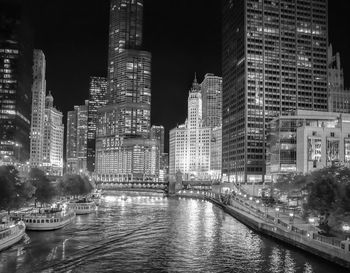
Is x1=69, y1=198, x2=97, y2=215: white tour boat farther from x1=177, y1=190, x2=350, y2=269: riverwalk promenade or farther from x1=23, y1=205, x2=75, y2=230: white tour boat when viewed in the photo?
x1=177, y1=190, x2=350, y2=269: riverwalk promenade

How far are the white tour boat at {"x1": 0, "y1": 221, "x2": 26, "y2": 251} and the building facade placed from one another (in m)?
116

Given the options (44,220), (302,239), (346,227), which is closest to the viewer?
(346,227)

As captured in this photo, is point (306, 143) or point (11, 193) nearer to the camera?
point (11, 193)

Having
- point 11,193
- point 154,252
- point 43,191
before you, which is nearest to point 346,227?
point 154,252

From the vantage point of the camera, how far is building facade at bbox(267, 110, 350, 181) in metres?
173

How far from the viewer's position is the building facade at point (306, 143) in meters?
173

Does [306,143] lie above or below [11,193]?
above

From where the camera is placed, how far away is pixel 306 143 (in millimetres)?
174125

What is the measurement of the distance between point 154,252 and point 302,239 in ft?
76.1

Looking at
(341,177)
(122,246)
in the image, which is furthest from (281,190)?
(122,246)

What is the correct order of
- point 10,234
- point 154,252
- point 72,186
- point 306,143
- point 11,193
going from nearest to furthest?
point 154,252 < point 10,234 < point 11,193 < point 72,186 < point 306,143

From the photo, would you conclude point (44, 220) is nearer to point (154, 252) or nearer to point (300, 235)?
point (154, 252)

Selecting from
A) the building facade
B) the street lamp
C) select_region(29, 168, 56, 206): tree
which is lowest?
the street lamp

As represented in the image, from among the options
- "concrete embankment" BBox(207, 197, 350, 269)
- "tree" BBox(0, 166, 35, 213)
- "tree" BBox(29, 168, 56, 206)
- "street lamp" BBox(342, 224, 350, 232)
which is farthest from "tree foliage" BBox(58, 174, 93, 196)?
"street lamp" BBox(342, 224, 350, 232)
